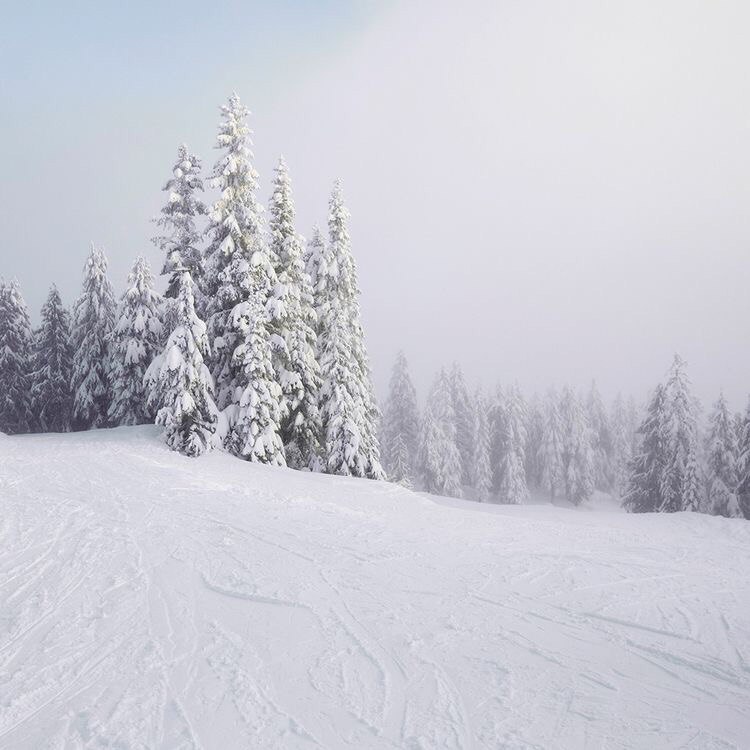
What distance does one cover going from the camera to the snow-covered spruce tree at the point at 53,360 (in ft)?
111

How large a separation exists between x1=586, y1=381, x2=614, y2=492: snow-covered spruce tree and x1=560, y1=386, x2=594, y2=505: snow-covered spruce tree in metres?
5.85

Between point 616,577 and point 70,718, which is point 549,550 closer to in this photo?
point 616,577

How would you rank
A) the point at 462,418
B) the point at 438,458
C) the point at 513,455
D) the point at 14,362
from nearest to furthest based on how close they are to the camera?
1. the point at 14,362
2. the point at 438,458
3. the point at 513,455
4. the point at 462,418

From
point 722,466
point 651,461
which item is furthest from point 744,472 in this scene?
point 651,461

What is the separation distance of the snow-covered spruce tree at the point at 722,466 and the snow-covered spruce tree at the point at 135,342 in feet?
121

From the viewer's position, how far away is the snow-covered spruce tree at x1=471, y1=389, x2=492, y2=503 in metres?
50.5

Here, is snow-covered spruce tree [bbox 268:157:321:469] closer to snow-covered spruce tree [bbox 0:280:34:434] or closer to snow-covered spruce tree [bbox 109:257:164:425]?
snow-covered spruce tree [bbox 109:257:164:425]

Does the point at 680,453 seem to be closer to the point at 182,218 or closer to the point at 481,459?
the point at 481,459

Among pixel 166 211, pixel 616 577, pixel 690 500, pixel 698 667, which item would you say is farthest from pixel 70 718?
pixel 690 500

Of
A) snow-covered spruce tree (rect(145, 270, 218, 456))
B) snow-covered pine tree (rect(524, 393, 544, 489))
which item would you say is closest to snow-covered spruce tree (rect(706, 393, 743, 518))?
snow-covered pine tree (rect(524, 393, 544, 489))

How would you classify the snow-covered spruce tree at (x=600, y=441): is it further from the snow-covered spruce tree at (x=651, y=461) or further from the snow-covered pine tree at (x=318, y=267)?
the snow-covered pine tree at (x=318, y=267)

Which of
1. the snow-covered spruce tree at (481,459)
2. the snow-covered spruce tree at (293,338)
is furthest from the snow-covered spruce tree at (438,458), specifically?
the snow-covered spruce tree at (293,338)

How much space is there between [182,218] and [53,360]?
66.0 ft

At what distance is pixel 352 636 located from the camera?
550 centimetres
